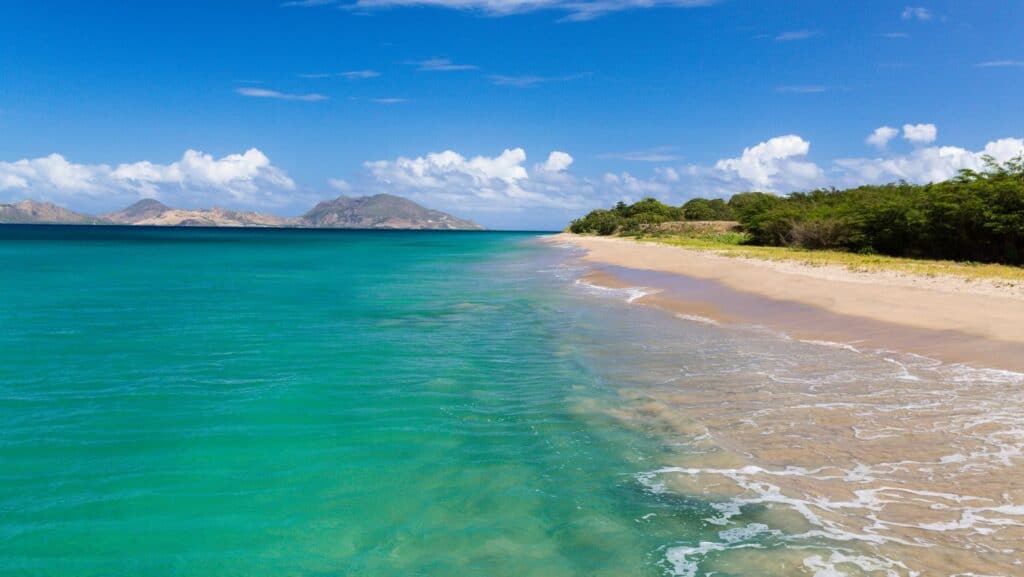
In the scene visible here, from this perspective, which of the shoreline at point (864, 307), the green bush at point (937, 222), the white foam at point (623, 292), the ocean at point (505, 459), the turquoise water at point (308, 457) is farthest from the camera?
the green bush at point (937, 222)

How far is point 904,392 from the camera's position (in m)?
10.6

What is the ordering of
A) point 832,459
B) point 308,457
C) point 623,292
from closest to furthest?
1. point 832,459
2. point 308,457
3. point 623,292

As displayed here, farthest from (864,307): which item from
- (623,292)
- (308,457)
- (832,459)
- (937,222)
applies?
(937,222)

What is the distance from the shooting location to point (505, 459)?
818 cm

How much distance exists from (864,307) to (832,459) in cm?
1340

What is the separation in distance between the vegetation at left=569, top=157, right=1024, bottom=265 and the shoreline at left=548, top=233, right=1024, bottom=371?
925 cm

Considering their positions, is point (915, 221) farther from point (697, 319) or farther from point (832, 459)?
point (832, 459)

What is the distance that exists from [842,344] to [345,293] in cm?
2104

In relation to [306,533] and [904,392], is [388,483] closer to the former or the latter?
[306,533]

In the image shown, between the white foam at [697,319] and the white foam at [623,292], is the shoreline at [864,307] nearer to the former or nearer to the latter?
the white foam at [697,319]

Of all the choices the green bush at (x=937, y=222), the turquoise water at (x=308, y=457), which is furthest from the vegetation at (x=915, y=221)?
the turquoise water at (x=308, y=457)

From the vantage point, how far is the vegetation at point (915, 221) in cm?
3284

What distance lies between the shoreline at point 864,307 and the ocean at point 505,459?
1414 mm

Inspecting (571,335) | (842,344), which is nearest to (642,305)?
(571,335)
